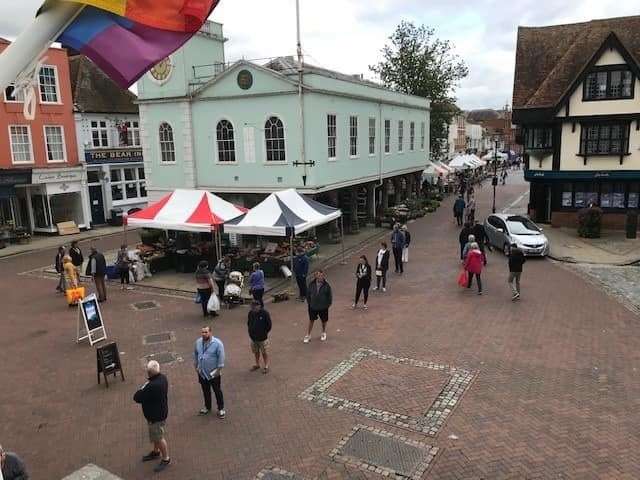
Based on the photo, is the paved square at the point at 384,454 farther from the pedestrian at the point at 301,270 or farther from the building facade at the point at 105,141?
the building facade at the point at 105,141

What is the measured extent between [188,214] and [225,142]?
226 inches

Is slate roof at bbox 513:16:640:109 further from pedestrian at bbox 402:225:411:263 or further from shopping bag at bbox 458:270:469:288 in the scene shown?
shopping bag at bbox 458:270:469:288

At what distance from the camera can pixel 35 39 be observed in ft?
15.0

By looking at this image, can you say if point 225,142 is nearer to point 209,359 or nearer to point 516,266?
point 516,266

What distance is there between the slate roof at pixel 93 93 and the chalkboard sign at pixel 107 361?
24.3 metres

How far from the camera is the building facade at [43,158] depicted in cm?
2666

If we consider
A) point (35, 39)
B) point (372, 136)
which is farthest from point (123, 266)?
point (372, 136)

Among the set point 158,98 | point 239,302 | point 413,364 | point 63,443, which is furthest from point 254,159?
point 63,443

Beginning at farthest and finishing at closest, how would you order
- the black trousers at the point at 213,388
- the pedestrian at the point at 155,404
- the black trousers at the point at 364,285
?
the black trousers at the point at 364,285, the black trousers at the point at 213,388, the pedestrian at the point at 155,404

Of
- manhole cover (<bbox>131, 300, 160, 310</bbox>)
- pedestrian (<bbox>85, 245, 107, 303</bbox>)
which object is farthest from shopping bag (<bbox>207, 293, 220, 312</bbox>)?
pedestrian (<bbox>85, 245, 107, 303</bbox>)

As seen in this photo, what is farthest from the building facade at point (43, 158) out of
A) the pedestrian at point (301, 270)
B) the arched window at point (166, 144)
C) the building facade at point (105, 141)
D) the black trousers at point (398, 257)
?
the black trousers at point (398, 257)

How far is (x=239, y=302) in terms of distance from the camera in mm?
15047

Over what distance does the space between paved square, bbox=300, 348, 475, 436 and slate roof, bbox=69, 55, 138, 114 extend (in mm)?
26486

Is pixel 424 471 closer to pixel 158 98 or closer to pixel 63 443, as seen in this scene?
pixel 63 443
